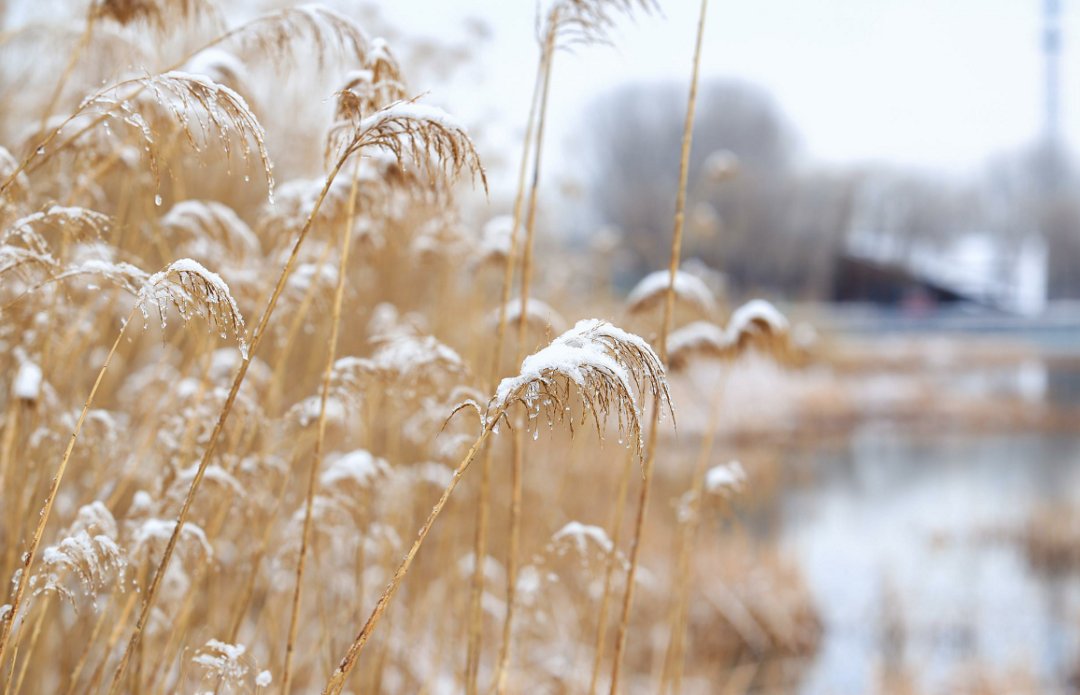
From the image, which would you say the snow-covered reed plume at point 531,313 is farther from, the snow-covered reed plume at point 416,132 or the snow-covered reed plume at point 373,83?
the snow-covered reed plume at point 416,132

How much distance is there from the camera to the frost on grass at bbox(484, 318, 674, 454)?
854 millimetres

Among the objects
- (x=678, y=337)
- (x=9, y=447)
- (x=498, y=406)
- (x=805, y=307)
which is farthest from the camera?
(x=805, y=307)

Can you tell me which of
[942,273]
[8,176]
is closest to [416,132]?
[8,176]

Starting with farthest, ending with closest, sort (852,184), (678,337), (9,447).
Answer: (852,184) < (678,337) < (9,447)

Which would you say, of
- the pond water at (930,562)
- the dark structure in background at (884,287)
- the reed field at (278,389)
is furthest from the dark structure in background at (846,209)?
the reed field at (278,389)

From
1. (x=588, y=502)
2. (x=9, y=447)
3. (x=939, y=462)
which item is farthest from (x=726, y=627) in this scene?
(x=939, y=462)

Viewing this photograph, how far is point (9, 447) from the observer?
155 centimetres

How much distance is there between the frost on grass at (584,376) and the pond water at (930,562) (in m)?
3.91

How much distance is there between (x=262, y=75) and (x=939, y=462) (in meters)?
8.92

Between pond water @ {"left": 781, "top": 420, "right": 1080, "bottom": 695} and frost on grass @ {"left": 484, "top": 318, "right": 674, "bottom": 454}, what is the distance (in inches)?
154

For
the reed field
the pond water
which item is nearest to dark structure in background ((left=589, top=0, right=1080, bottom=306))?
the pond water

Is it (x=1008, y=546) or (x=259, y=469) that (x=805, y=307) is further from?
(x=259, y=469)

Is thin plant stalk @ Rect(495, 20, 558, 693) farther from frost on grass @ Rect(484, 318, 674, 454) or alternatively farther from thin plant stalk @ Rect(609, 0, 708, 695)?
frost on grass @ Rect(484, 318, 674, 454)

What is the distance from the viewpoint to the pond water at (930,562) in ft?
17.1
